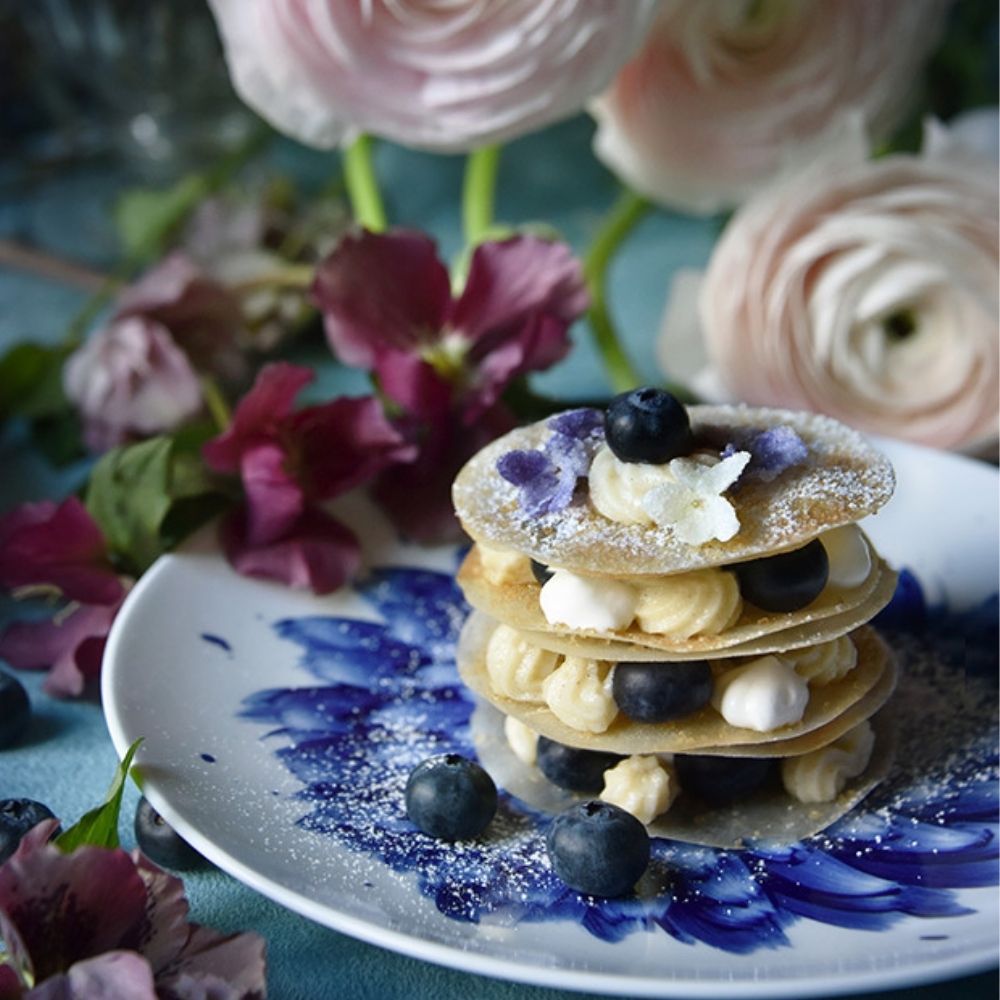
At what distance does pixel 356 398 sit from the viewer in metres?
2.08

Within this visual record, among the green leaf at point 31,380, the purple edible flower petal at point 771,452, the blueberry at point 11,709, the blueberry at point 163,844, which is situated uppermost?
the purple edible flower petal at point 771,452

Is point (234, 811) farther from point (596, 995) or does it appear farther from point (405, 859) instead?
point (596, 995)

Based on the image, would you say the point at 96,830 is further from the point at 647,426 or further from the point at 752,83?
the point at 752,83

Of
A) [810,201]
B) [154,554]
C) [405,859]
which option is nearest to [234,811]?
[405,859]

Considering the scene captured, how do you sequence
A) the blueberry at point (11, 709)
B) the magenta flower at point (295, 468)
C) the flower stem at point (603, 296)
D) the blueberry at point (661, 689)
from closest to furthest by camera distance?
the blueberry at point (661, 689)
the blueberry at point (11, 709)
the magenta flower at point (295, 468)
the flower stem at point (603, 296)

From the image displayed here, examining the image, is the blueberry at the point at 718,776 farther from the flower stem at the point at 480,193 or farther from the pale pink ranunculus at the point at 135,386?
the flower stem at the point at 480,193

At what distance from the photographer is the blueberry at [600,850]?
142cm

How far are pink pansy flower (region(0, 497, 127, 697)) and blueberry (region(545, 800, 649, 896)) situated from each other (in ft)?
2.39

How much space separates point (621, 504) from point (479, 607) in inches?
7.9

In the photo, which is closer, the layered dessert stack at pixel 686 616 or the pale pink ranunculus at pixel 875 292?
the layered dessert stack at pixel 686 616

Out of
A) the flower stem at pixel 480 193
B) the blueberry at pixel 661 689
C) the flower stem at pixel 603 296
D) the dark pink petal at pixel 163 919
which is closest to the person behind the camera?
the dark pink petal at pixel 163 919

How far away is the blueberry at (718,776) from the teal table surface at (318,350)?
10.8 inches

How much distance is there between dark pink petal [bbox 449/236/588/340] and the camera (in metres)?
2.14

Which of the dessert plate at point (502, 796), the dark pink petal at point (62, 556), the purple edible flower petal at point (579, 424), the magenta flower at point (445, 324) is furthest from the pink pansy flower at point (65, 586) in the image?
the purple edible flower petal at point (579, 424)
